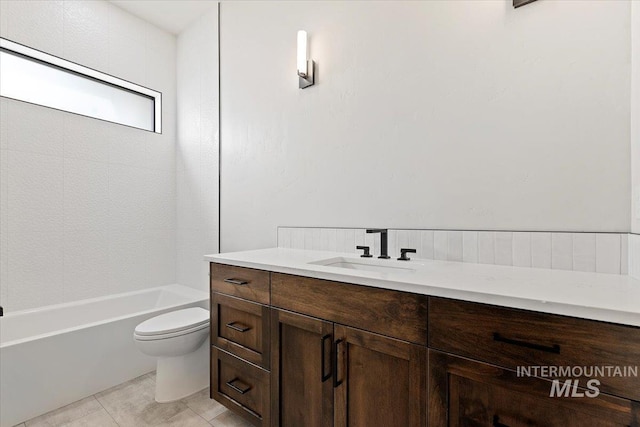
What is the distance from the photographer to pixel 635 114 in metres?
1.03

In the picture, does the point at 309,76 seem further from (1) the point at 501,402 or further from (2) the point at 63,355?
(2) the point at 63,355

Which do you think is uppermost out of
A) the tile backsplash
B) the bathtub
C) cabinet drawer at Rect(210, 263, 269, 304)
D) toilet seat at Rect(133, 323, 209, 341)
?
the tile backsplash

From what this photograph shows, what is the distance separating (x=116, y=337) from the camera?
203 cm

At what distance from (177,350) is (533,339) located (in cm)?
184

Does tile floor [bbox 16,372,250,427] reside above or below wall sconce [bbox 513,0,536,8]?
below

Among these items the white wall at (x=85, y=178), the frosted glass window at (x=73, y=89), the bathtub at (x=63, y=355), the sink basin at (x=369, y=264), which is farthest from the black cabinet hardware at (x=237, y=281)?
the frosted glass window at (x=73, y=89)

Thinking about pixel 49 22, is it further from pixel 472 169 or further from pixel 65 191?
pixel 472 169

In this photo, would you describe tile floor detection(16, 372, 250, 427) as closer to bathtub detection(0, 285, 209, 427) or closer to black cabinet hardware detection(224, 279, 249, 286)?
bathtub detection(0, 285, 209, 427)

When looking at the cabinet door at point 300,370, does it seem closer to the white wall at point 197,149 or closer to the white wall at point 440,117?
the white wall at point 440,117

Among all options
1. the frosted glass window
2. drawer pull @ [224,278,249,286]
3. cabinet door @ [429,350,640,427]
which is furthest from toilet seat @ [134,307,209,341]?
the frosted glass window

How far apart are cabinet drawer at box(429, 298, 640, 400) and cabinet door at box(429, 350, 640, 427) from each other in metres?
0.03

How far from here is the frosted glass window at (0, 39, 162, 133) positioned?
83.7 inches

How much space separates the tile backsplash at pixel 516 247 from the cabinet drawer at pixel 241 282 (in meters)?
0.57

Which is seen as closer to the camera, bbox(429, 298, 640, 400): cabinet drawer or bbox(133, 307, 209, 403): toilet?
bbox(429, 298, 640, 400): cabinet drawer
